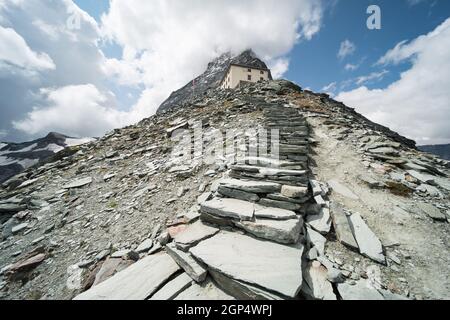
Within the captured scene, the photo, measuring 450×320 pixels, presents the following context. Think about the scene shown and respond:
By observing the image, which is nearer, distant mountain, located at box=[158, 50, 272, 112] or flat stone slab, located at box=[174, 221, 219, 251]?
flat stone slab, located at box=[174, 221, 219, 251]

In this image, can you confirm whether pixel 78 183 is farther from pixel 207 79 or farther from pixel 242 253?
pixel 207 79

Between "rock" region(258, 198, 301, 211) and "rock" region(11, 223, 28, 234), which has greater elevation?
"rock" region(258, 198, 301, 211)

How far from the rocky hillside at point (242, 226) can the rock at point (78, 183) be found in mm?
76

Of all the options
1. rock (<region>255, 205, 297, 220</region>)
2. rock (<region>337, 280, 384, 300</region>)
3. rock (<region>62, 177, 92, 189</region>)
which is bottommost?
rock (<region>337, 280, 384, 300</region>)

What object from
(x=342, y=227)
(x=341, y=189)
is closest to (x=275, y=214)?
(x=342, y=227)

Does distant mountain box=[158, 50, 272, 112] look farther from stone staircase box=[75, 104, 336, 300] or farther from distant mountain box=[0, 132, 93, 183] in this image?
stone staircase box=[75, 104, 336, 300]

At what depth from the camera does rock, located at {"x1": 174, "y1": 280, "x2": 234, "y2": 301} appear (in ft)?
10.5

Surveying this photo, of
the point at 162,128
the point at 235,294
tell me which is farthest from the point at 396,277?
the point at 162,128

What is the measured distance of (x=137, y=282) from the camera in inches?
140

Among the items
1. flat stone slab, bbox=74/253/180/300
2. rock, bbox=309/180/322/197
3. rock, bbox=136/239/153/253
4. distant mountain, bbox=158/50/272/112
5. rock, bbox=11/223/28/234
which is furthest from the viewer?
distant mountain, bbox=158/50/272/112

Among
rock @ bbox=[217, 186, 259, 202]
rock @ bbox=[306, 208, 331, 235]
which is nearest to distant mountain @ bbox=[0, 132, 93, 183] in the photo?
rock @ bbox=[217, 186, 259, 202]

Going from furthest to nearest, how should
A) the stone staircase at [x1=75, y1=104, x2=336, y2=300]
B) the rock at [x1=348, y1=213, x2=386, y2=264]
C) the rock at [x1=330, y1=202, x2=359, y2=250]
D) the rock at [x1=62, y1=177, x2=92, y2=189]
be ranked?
the rock at [x1=62, y1=177, x2=92, y2=189]
the rock at [x1=330, y1=202, x2=359, y2=250]
the rock at [x1=348, y1=213, x2=386, y2=264]
the stone staircase at [x1=75, y1=104, x2=336, y2=300]

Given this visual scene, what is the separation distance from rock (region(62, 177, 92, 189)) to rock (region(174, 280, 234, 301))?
8.84 m

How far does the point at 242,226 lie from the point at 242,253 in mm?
691
